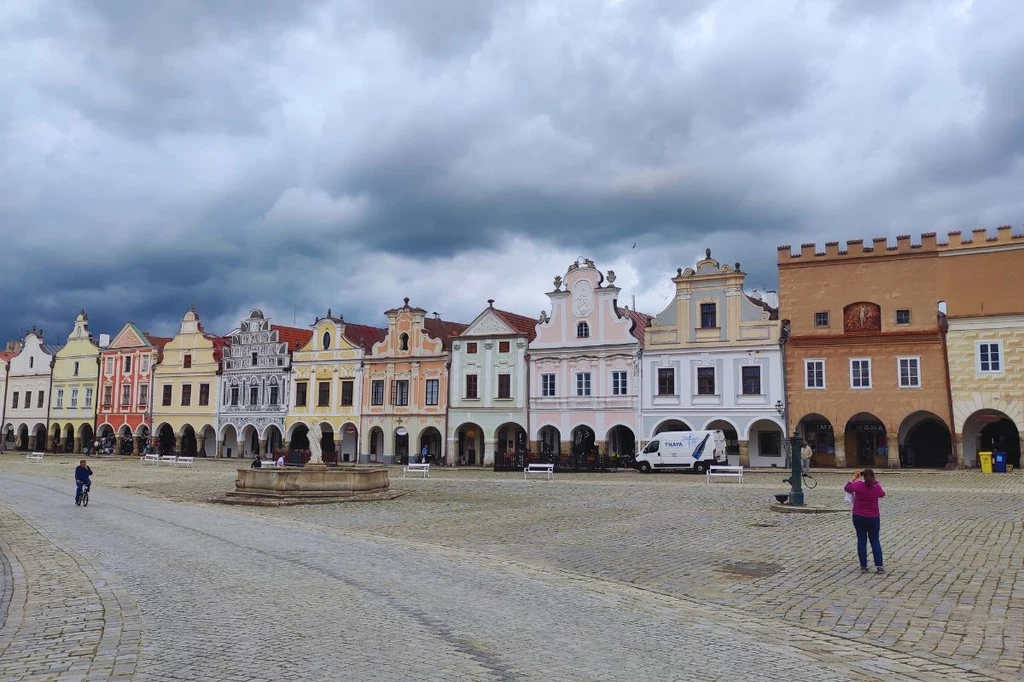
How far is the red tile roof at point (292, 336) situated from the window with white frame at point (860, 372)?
123ft

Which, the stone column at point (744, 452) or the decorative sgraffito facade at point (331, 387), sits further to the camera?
the decorative sgraffito facade at point (331, 387)

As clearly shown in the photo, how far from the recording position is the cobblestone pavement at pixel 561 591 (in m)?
7.72

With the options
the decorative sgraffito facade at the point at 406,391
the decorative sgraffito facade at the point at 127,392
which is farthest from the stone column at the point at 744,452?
the decorative sgraffito facade at the point at 127,392

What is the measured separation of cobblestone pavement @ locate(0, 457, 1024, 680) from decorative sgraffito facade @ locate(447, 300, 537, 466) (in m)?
28.5

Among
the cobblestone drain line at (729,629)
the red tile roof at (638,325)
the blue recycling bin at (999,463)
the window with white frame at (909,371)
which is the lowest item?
the cobblestone drain line at (729,629)

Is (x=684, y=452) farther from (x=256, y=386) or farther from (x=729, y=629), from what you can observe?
(x=256, y=386)

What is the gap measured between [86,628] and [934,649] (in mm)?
8777

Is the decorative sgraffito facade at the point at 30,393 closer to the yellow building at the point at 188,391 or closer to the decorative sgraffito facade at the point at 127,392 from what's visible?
the decorative sgraffito facade at the point at 127,392

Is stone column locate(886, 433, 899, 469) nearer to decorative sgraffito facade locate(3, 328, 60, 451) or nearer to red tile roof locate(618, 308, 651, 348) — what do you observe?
red tile roof locate(618, 308, 651, 348)

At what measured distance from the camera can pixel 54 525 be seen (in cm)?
1886

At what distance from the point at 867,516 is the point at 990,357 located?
31.8 metres

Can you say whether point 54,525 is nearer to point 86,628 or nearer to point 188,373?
point 86,628

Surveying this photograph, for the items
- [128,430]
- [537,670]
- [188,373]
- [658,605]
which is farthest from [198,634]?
[128,430]

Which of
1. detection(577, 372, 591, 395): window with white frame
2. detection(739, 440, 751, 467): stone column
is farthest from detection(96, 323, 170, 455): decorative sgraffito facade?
detection(739, 440, 751, 467): stone column
